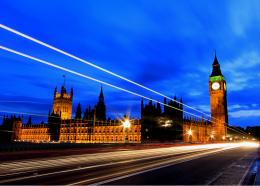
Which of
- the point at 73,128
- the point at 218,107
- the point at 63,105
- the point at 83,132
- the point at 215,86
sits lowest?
the point at 83,132

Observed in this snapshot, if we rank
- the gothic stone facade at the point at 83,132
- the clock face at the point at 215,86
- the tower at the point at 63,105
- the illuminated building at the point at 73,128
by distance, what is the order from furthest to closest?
the clock face at the point at 215,86 → the tower at the point at 63,105 → the illuminated building at the point at 73,128 → the gothic stone facade at the point at 83,132

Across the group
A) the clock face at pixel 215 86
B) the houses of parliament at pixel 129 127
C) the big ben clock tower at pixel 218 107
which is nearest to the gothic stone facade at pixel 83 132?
the houses of parliament at pixel 129 127

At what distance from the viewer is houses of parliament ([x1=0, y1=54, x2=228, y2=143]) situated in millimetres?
102000

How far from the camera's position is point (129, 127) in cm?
10919

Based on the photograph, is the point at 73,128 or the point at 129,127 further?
the point at 73,128

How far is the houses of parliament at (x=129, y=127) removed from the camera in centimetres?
10200

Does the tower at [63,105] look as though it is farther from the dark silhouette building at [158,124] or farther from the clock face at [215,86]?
the clock face at [215,86]

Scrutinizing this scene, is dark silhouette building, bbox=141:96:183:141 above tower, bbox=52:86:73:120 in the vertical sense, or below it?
below

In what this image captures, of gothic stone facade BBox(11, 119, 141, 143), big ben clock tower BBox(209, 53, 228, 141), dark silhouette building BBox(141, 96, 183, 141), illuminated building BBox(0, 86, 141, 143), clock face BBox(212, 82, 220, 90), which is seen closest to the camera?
dark silhouette building BBox(141, 96, 183, 141)

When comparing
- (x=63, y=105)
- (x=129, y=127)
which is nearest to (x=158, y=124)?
(x=129, y=127)

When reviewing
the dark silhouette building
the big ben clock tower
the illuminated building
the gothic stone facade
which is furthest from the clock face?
the gothic stone facade

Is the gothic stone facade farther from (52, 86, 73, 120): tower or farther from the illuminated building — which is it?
(52, 86, 73, 120): tower

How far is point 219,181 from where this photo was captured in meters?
11.7

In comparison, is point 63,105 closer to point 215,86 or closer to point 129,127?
point 129,127
